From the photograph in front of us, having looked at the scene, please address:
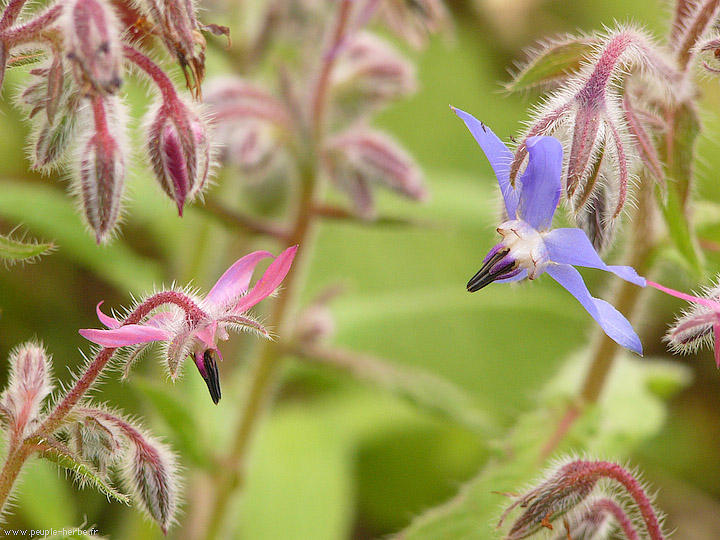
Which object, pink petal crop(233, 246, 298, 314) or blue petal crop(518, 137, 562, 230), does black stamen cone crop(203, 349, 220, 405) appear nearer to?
pink petal crop(233, 246, 298, 314)

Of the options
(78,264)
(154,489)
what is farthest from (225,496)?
(78,264)

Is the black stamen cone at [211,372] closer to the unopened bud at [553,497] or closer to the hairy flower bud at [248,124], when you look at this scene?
the unopened bud at [553,497]

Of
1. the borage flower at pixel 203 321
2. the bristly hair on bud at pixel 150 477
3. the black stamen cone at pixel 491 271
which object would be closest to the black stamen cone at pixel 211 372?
the borage flower at pixel 203 321

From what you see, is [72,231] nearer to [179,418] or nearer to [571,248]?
[179,418]

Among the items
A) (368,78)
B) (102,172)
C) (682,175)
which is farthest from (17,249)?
(368,78)

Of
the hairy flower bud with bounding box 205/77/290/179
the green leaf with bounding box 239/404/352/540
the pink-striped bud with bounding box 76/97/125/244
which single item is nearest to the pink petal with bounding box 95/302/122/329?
the pink-striped bud with bounding box 76/97/125/244

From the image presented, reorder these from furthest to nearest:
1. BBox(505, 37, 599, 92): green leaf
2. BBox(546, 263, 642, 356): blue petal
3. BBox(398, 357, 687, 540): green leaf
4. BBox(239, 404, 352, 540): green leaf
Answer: BBox(239, 404, 352, 540): green leaf < BBox(398, 357, 687, 540): green leaf < BBox(505, 37, 599, 92): green leaf < BBox(546, 263, 642, 356): blue petal

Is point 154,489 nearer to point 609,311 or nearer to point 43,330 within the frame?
point 609,311
